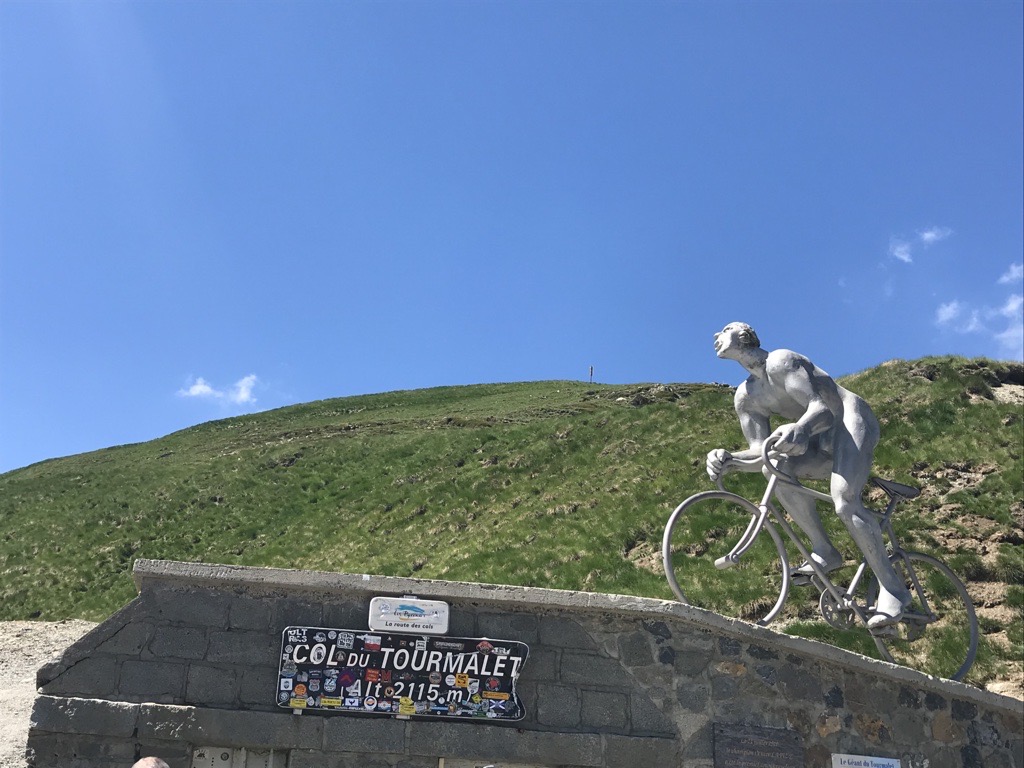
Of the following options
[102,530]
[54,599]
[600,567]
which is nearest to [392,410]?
[102,530]

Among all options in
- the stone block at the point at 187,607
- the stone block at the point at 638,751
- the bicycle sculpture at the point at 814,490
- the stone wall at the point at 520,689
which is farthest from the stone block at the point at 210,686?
the bicycle sculpture at the point at 814,490

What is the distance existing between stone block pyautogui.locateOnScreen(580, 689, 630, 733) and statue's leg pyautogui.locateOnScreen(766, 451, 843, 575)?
2.74m

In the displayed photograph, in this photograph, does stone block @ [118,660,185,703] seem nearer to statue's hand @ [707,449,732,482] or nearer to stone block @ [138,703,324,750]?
stone block @ [138,703,324,750]

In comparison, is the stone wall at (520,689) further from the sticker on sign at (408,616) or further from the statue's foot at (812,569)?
the statue's foot at (812,569)

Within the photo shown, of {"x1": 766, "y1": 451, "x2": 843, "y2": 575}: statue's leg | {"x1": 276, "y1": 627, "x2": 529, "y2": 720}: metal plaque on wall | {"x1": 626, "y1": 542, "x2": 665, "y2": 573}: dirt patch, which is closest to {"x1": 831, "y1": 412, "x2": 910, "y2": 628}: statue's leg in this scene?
{"x1": 766, "y1": 451, "x2": 843, "y2": 575}: statue's leg

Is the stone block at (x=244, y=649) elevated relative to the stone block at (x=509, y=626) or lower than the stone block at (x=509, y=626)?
lower

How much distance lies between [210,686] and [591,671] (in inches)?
128

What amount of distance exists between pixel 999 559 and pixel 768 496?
8773 mm

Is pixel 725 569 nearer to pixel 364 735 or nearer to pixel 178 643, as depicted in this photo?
pixel 364 735

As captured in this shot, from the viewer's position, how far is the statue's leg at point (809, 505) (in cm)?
933

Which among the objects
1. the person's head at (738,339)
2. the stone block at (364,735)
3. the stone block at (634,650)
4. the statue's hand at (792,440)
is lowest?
the stone block at (364,735)

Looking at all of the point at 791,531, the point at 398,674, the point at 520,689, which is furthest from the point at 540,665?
the point at 791,531

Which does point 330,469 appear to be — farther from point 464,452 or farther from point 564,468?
point 564,468

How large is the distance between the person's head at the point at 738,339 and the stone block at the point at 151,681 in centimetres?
606
